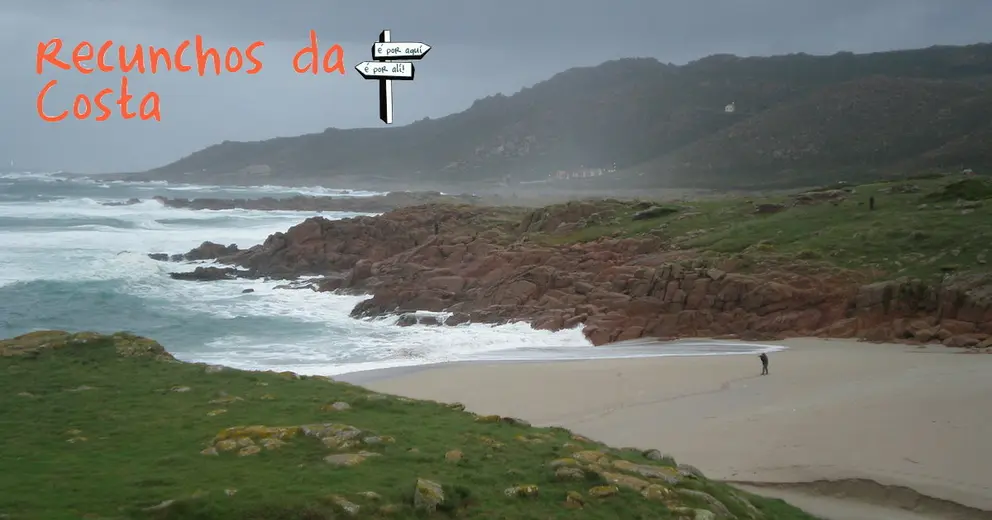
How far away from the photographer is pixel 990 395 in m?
16.0

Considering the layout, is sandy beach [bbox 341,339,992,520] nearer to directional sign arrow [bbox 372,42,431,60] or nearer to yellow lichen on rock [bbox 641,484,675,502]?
yellow lichen on rock [bbox 641,484,675,502]

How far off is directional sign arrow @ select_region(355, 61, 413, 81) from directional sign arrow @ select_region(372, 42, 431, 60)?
12cm

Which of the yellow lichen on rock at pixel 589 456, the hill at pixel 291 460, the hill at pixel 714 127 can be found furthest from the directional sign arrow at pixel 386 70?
the hill at pixel 714 127

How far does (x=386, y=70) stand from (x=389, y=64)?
0.38 feet

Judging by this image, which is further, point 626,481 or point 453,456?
point 453,456

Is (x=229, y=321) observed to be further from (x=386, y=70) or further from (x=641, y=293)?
(x=386, y=70)

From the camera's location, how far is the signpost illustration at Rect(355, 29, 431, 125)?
1352 centimetres

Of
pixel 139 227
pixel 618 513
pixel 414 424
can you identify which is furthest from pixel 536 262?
pixel 139 227

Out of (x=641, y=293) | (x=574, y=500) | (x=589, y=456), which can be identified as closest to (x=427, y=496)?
(x=574, y=500)

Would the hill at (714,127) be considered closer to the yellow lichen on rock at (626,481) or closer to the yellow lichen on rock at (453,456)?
the yellow lichen on rock at (626,481)

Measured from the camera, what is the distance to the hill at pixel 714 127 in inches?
3824

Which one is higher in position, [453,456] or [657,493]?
[453,456]

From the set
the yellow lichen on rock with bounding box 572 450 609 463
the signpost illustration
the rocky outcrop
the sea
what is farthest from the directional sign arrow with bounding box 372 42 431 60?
the rocky outcrop

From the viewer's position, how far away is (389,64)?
44.5 ft
